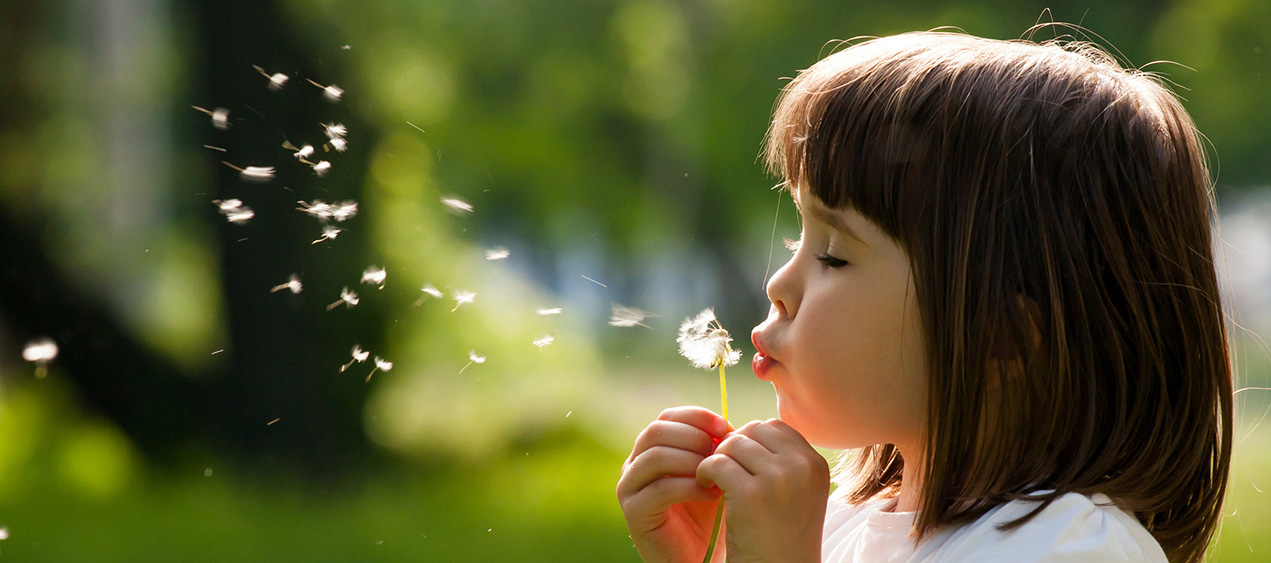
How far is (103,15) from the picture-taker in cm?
259

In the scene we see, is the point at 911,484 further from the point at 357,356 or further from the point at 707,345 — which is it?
the point at 357,356

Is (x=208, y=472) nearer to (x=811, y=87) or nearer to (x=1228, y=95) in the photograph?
(x=811, y=87)

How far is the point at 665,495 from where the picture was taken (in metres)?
0.79

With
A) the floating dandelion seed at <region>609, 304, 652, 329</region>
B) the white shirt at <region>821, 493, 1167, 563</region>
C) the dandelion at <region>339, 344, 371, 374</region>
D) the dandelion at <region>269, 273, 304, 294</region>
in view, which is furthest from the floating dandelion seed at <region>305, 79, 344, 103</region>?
the white shirt at <region>821, 493, 1167, 563</region>

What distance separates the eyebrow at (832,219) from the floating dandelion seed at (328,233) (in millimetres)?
1700

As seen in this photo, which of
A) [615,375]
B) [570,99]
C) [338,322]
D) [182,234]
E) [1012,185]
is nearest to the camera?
[1012,185]

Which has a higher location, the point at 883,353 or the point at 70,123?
the point at 883,353

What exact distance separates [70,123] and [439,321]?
106 cm

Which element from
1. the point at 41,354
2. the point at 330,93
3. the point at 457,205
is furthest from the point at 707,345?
the point at 41,354

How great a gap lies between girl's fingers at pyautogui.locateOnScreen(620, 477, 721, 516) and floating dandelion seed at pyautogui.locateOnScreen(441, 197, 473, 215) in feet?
5.94

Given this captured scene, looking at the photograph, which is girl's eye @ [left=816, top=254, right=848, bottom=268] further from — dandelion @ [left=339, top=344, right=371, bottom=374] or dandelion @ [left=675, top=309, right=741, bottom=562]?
dandelion @ [left=339, top=344, right=371, bottom=374]

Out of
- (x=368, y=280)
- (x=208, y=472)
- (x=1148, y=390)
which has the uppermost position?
(x=1148, y=390)

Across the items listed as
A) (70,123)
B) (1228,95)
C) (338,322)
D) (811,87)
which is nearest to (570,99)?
(338,322)

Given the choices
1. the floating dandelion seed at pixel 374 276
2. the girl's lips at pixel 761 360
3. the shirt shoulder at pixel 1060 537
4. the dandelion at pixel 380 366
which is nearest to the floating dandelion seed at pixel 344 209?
the floating dandelion seed at pixel 374 276
